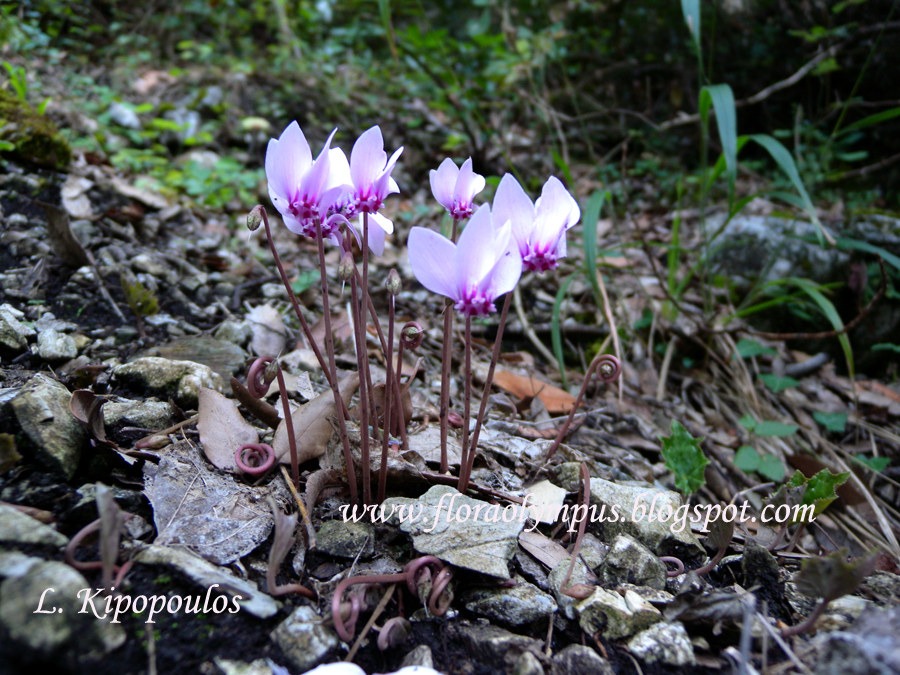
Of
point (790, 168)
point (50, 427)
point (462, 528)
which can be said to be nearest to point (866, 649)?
point (462, 528)

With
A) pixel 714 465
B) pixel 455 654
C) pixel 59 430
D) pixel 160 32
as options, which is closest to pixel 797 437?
pixel 714 465

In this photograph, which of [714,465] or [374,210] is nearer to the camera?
[374,210]

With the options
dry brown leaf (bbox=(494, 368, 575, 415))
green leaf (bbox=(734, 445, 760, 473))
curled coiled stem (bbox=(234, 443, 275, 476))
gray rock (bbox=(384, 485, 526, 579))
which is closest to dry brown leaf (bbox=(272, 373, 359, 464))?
curled coiled stem (bbox=(234, 443, 275, 476))

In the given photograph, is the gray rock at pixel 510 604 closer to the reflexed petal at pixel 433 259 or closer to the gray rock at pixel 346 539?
the gray rock at pixel 346 539

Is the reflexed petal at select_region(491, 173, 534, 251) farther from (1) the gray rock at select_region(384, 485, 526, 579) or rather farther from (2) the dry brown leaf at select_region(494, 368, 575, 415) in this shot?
(2) the dry brown leaf at select_region(494, 368, 575, 415)

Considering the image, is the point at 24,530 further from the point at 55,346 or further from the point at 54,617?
the point at 55,346

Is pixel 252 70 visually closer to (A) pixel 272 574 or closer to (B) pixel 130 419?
(B) pixel 130 419
